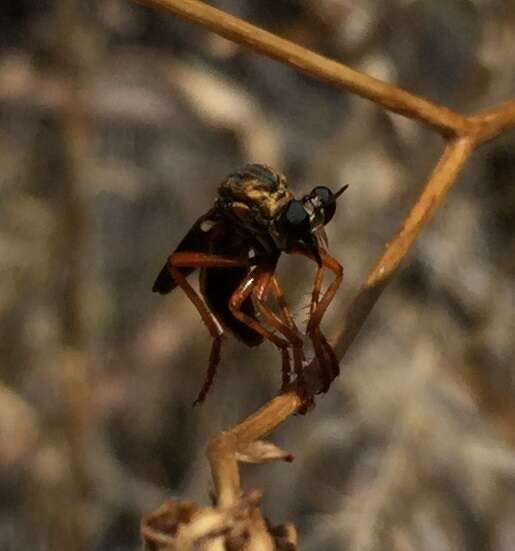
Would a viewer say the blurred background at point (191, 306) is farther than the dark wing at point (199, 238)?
Yes

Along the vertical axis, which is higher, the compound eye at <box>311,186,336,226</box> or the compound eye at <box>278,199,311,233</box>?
the compound eye at <box>311,186,336,226</box>

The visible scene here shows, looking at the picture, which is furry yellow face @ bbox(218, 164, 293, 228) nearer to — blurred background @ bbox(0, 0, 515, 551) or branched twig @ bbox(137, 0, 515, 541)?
branched twig @ bbox(137, 0, 515, 541)

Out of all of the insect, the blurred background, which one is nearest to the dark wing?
the insect

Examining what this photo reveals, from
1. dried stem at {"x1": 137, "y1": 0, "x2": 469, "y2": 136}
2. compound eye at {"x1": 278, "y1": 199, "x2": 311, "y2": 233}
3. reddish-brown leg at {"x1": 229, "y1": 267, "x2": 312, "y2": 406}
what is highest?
dried stem at {"x1": 137, "y1": 0, "x2": 469, "y2": 136}

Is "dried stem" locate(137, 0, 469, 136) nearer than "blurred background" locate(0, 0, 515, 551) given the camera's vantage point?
Yes

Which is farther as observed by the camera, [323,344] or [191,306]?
[191,306]

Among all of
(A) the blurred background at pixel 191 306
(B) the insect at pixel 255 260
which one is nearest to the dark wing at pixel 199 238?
(B) the insect at pixel 255 260

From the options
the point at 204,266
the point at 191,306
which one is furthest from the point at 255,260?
the point at 191,306

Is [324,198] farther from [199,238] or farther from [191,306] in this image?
[191,306]

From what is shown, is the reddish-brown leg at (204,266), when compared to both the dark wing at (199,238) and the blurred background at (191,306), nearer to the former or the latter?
the dark wing at (199,238)
